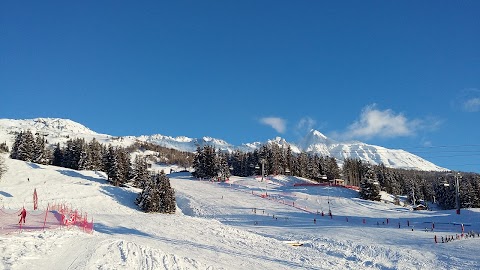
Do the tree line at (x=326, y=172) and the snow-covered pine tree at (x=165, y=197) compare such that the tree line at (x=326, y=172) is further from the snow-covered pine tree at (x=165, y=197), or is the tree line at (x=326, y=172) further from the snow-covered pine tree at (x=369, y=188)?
the snow-covered pine tree at (x=165, y=197)

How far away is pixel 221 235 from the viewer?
34.9 metres

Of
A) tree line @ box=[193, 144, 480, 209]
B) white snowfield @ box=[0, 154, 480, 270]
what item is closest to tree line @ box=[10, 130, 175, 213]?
white snowfield @ box=[0, 154, 480, 270]

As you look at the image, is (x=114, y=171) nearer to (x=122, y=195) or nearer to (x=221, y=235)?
(x=122, y=195)

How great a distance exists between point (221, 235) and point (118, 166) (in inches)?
1641

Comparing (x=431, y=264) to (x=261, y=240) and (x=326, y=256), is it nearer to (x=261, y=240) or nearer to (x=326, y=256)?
(x=326, y=256)

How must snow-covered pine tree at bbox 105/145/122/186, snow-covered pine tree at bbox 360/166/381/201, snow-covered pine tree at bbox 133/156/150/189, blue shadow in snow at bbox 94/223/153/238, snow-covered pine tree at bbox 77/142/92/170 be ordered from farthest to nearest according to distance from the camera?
1. snow-covered pine tree at bbox 77/142/92/170
2. snow-covered pine tree at bbox 360/166/381/201
3. snow-covered pine tree at bbox 133/156/150/189
4. snow-covered pine tree at bbox 105/145/122/186
5. blue shadow in snow at bbox 94/223/153/238

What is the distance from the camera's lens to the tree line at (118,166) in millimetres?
59750

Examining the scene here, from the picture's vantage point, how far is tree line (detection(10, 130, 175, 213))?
196 feet

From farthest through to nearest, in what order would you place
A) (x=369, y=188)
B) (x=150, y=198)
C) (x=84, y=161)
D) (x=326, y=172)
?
1. (x=326, y=172)
2. (x=84, y=161)
3. (x=369, y=188)
4. (x=150, y=198)

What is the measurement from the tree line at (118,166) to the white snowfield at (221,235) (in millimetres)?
2982

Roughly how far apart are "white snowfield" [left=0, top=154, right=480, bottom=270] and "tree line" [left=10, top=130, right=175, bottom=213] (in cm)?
298

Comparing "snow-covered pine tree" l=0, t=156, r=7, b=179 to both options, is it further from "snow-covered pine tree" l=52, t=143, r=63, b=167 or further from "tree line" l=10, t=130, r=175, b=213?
"snow-covered pine tree" l=52, t=143, r=63, b=167

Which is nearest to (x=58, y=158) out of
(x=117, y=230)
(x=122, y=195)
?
(x=122, y=195)

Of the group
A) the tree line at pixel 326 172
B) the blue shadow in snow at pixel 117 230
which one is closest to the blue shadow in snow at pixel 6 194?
the blue shadow in snow at pixel 117 230
